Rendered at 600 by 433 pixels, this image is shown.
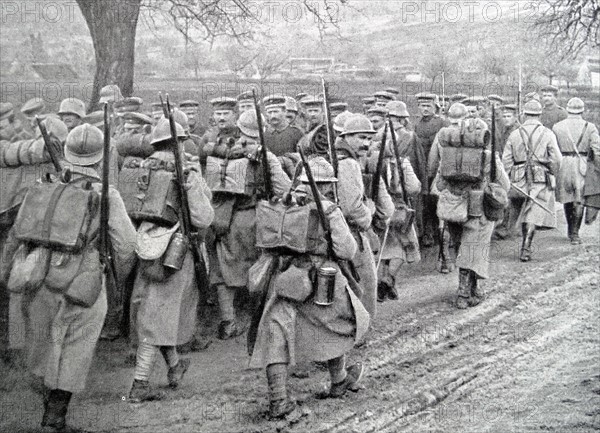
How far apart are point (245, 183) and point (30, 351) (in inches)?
104

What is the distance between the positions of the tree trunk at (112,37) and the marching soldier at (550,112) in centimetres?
779

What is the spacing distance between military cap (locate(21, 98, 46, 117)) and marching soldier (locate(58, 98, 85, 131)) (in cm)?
21

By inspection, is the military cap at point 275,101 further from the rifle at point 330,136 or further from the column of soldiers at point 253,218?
the rifle at point 330,136

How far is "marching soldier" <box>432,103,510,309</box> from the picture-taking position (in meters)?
8.45

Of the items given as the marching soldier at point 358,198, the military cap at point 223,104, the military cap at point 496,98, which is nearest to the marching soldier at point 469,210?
the marching soldier at point 358,198

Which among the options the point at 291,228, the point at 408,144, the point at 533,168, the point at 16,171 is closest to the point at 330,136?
the point at 291,228

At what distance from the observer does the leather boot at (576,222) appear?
11750mm

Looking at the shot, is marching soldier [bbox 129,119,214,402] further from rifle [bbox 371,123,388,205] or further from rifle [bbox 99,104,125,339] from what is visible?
rifle [bbox 371,123,388,205]

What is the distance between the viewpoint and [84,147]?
5.46 metres

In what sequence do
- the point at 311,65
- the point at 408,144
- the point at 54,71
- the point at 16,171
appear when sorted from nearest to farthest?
the point at 16,171, the point at 54,71, the point at 408,144, the point at 311,65

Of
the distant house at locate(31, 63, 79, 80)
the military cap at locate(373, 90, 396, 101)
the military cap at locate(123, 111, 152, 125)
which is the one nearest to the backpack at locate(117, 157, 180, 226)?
the military cap at locate(123, 111, 152, 125)

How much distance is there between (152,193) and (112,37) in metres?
3.79

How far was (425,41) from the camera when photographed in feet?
49.5

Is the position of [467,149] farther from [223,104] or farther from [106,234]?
[106,234]
